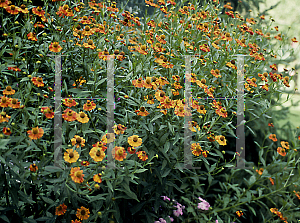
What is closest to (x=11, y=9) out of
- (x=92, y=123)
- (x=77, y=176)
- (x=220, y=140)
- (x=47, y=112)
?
(x=47, y=112)

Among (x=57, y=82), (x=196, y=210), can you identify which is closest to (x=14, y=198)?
(x=57, y=82)

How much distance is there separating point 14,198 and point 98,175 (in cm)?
42

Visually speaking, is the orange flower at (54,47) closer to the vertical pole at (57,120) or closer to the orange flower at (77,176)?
the vertical pole at (57,120)

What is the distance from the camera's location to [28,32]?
1607mm

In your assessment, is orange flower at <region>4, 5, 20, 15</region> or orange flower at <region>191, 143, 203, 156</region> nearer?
orange flower at <region>4, 5, 20, 15</region>

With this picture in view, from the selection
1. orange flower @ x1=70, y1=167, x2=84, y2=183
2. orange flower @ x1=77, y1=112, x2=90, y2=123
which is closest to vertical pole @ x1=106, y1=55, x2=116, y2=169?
orange flower @ x1=77, y1=112, x2=90, y2=123

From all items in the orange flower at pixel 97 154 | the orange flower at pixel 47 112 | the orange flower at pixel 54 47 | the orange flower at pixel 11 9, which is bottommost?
the orange flower at pixel 97 154

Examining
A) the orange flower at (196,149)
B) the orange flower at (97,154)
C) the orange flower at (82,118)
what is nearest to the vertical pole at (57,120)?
the orange flower at (82,118)

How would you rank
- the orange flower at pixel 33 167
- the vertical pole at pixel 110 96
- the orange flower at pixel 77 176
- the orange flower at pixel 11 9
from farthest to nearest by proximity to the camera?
the vertical pole at pixel 110 96
the orange flower at pixel 11 9
the orange flower at pixel 33 167
the orange flower at pixel 77 176

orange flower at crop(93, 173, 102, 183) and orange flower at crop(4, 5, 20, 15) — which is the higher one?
orange flower at crop(4, 5, 20, 15)

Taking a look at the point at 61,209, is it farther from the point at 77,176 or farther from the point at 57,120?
the point at 57,120

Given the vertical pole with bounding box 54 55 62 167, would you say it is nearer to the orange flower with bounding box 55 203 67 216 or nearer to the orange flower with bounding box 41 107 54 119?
the orange flower with bounding box 41 107 54 119

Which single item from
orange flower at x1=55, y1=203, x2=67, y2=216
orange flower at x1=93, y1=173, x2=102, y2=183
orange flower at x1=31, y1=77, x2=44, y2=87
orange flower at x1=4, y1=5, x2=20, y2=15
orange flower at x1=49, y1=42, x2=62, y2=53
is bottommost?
orange flower at x1=55, y1=203, x2=67, y2=216

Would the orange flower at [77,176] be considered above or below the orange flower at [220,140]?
below
